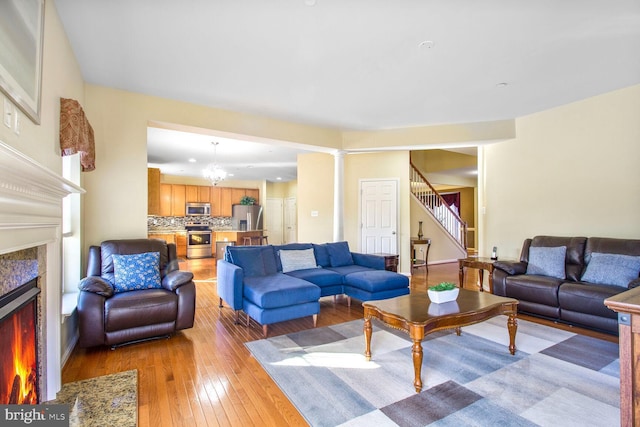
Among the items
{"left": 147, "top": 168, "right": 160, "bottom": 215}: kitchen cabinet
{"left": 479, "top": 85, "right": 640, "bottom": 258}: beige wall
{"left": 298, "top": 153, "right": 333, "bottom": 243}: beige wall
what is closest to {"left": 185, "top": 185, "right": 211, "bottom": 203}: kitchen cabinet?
{"left": 147, "top": 168, "right": 160, "bottom": 215}: kitchen cabinet

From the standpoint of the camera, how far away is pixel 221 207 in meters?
10.3

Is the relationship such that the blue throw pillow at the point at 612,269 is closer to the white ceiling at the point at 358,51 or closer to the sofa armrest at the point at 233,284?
the white ceiling at the point at 358,51

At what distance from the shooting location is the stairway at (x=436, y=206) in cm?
793

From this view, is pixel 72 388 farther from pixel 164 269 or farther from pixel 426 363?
pixel 426 363

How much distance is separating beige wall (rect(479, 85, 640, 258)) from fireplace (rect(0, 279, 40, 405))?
18.6 feet

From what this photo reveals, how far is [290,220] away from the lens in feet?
37.0

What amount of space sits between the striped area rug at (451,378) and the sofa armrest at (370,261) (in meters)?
1.37

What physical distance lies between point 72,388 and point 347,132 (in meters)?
4.87

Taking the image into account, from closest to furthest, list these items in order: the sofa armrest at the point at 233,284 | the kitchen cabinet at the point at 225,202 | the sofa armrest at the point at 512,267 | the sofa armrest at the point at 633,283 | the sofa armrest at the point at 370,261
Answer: the sofa armrest at the point at 633,283, the sofa armrest at the point at 233,284, the sofa armrest at the point at 512,267, the sofa armrest at the point at 370,261, the kitchen cabinet at the point at 225,202

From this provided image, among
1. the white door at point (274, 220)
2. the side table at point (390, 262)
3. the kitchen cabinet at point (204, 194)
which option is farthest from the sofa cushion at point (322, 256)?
the white door at point (274, 220)

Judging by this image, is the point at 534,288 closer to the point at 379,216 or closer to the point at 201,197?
the point at 379,216

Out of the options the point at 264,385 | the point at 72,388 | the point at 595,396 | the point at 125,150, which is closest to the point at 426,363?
the point at 595,396

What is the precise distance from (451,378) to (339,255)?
2600 mm

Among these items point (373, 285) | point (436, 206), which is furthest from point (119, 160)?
point (436, 206)
